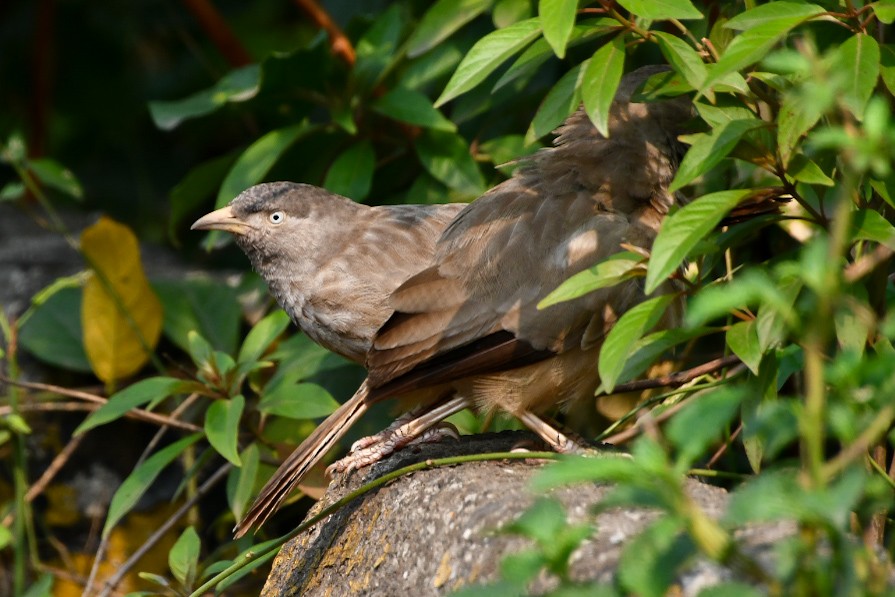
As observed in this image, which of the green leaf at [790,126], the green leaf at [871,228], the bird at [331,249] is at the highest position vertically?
the green leaf at [790,126]

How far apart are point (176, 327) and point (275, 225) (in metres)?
0.98

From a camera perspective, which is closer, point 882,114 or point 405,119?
point 882,114

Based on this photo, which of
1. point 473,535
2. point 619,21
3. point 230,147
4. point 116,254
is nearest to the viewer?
point 473,535

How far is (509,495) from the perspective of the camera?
8.06 ft

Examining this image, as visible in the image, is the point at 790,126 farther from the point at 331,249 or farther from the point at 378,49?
the point at 378,49

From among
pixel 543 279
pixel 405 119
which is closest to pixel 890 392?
pixel 543 279

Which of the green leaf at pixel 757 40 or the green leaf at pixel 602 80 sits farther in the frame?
the green leaf at pixel 602 80

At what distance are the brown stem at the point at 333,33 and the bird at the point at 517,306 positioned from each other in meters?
1.36

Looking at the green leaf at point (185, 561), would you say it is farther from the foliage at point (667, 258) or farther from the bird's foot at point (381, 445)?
the bird's foot at point (381, 445)

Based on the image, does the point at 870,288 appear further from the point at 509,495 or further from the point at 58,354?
the point at 58,354

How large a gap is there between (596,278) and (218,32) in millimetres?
3796

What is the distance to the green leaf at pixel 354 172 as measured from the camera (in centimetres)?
423

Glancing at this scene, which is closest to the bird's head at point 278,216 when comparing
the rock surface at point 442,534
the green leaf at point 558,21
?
the rock surface at point 442,534

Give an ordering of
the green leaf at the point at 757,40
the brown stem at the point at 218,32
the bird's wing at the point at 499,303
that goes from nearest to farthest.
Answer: the green leaf at the point at 757,40 → the bird's wing at the point at 499,303 → the brown stem at the point at 218,32
